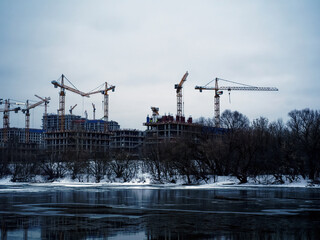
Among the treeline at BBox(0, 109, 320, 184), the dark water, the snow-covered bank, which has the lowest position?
the snow-covered bank

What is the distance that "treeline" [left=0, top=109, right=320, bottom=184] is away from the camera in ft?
219

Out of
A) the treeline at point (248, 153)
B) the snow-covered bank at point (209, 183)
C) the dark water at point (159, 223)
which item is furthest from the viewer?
the treeline at point (248, 153)

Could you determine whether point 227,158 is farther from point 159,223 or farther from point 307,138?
point 159,223

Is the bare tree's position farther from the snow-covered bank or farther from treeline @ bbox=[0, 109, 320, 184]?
the snow-covered bank

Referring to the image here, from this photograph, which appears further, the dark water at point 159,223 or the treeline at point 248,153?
the treeline at point 248,153

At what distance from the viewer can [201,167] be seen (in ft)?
241

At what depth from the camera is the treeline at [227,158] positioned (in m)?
66.9

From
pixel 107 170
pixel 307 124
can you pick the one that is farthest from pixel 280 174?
pixel 107 170

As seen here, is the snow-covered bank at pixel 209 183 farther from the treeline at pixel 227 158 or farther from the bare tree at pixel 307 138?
the bare tree at pixel 307 138

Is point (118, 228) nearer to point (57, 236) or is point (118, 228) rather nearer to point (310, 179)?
point (57, 236)

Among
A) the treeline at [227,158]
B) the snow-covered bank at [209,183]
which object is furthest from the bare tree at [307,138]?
the snow-covered bank at [209,183]

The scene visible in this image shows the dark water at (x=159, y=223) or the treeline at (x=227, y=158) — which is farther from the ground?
the treeline at (x=227, y=158)

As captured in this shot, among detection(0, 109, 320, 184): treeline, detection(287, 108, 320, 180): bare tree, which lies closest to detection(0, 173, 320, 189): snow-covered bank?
detection(0, 109, 320, 184): treeline

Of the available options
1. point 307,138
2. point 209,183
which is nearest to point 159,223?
point 209,183
